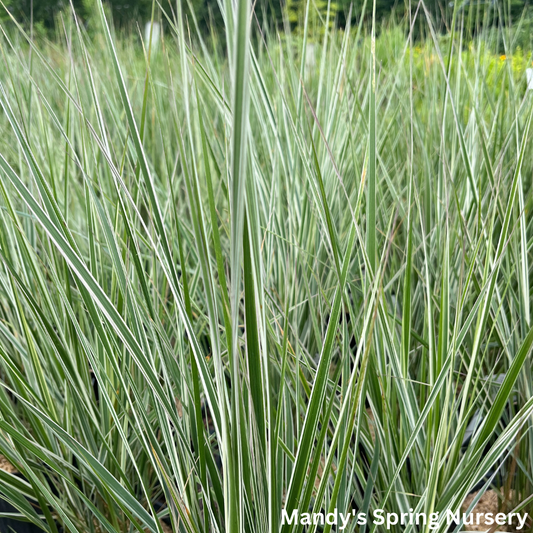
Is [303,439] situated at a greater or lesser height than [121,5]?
lesser

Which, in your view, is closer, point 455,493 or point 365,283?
point 455,493

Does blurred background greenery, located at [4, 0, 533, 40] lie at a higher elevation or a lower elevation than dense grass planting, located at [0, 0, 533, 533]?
higher

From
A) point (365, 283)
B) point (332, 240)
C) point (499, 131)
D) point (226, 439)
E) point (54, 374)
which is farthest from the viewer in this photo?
point (499, 131)

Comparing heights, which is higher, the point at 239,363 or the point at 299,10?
the point at 299,10

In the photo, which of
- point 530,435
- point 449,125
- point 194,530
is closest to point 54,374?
point 194,530

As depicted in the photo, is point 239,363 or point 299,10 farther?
point 299,10

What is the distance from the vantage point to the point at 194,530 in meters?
0.48

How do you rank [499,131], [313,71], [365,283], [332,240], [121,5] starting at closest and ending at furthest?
[332,240] → [365,283] → [499,131] → [313,71] → [121,5]

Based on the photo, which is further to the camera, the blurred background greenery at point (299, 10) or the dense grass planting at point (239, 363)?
the blurred background greenery at point (299, 10)

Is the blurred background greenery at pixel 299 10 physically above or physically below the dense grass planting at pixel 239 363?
above

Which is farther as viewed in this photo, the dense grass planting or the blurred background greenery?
the blurred background greenery

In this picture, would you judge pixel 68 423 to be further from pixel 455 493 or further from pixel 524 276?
pixel 524 276

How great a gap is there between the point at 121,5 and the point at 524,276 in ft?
24.5

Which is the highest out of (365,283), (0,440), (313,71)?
(313,71)
